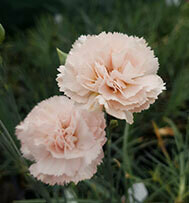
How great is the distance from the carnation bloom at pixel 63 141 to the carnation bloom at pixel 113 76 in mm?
23

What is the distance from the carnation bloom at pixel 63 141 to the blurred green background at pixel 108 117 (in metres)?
0.05

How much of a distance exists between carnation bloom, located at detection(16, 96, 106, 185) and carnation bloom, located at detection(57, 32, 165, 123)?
0.08ft

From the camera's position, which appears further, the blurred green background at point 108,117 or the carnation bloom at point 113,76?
the blurred green background at point 108,117

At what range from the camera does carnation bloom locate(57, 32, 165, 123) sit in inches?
12.8

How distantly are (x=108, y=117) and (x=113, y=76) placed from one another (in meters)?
0.06

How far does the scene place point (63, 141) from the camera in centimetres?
34

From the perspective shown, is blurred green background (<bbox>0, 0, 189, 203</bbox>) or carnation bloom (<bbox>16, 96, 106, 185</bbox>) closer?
carnation bloom (<bbox>16, 96, 106, 185</bbox>)

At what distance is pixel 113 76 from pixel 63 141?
0.32 ft

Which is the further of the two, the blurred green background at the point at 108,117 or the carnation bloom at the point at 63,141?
the blurred green background at the point at 108,117

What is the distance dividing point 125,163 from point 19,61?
0.79 metres

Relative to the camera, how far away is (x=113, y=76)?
339mm

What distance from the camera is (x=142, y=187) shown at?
2.27 feet

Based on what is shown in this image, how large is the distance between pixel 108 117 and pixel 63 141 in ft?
0.22

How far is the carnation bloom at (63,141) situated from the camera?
0.33 meters
